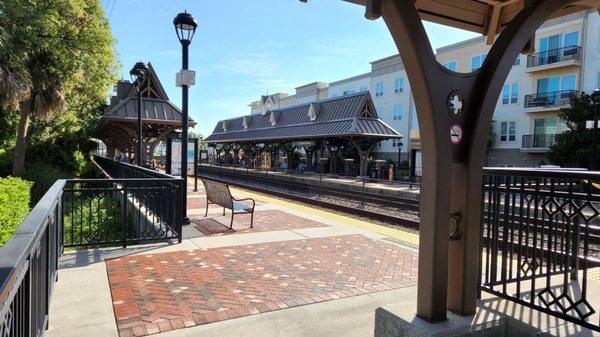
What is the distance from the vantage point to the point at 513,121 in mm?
33312

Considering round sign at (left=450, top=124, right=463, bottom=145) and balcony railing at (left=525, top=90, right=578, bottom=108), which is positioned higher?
balcony railing at (left=525, top=90, right=578, bottom=108)

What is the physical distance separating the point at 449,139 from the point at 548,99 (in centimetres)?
3269

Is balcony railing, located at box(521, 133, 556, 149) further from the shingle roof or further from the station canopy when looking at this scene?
the station canopy

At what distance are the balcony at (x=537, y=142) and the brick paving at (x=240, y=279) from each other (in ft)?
91.5

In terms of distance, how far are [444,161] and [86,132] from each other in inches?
1253

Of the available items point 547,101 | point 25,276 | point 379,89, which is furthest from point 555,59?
point 25,276

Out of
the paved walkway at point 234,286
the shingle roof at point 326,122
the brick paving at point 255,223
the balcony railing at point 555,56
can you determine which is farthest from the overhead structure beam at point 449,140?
the balcony railing at point 555,56

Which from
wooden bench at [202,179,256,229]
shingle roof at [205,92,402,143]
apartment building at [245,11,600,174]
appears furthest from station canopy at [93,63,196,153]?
apartment building at [245,11,600,174]

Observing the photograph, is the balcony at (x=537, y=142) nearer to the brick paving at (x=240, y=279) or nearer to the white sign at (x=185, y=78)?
the brick paving at (x=240, y=279)

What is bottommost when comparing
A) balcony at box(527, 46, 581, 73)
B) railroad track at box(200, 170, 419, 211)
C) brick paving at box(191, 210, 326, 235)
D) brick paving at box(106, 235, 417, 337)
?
railroad track at box(200, 170, 419, 211)

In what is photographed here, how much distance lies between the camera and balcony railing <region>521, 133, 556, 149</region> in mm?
29830

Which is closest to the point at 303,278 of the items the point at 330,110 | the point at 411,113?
the point at 330,110

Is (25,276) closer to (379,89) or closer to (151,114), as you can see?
(151,114)

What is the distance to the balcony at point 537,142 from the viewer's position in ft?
97.7
